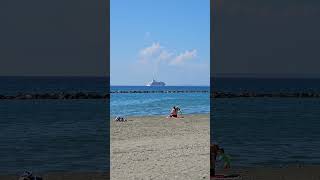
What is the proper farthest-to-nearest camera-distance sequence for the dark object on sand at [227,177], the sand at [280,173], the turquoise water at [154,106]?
1. the turquoise water at [154,106]
2. the sand at [280,173]
3. the dark object on sand at [227,177]

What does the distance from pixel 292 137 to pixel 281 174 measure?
20159 mm

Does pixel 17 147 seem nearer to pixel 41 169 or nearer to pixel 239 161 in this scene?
pixel 41 169

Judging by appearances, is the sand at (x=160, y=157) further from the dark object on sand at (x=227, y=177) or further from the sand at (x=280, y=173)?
the sand at (x=280, y=173)

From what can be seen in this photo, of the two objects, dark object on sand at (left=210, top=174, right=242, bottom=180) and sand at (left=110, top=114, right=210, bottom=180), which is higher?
dark object on sand at (left=210, top=174, right=242, bottom=180)

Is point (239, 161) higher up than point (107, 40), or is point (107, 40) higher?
point (107, 40)

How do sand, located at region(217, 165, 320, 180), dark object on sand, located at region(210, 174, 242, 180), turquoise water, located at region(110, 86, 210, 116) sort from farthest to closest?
turquoise water, located at region(110, 86, 210, 116), sand, located at region(217, 165, 320, 180), dark object on sand, located at region(210, 174, 242, 180)

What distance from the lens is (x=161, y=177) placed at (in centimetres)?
1203

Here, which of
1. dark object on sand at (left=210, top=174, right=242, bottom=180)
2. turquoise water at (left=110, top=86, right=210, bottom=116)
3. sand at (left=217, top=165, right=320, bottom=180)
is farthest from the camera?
turquoise water at (left=110, top=86, right=210, bottom=116)

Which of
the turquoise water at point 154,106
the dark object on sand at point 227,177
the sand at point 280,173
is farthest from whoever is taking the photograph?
the turquoise water at point 154,106

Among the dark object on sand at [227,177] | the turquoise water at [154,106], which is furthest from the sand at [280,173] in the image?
the turquoise water at [154,106]

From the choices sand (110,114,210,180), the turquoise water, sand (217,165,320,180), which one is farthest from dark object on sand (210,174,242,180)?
the turquoise water

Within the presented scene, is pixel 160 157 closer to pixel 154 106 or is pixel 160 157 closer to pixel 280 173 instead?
pixel 280 173

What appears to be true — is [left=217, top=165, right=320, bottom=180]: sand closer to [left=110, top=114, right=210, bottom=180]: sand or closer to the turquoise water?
[left=110, top=114, right=210, bottom=180]: sand

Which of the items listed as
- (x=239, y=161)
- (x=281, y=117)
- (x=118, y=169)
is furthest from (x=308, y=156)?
(x=281, y=117)
